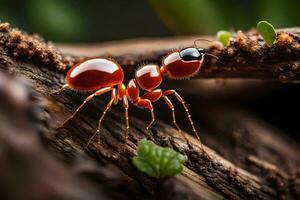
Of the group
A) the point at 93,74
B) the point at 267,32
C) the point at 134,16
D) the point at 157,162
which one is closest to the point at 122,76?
the point at 93,74

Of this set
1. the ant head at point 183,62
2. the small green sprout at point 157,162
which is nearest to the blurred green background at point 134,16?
the ant head at point 183,62

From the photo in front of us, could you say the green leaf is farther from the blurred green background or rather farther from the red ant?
the blurred green background

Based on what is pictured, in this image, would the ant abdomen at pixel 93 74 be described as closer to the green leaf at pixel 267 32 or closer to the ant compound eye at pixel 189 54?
the ant compound eye at pixel 189 54

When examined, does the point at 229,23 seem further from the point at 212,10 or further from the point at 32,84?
the point at 32,84

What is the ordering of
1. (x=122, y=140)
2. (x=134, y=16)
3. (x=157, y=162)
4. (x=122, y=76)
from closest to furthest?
(x=157, y=162) → (x=122, y=140) → (x=122, y=76) → (x=134, y=16)

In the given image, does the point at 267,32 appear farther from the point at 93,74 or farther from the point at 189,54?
the point at 93,74

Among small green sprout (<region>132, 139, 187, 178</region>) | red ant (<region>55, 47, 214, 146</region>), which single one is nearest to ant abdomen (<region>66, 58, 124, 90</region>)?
red ant (<region>55, 47, 214, 146</region>)

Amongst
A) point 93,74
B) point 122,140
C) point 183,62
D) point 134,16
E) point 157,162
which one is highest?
point 134,16

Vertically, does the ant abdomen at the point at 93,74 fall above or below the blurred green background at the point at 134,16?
below
